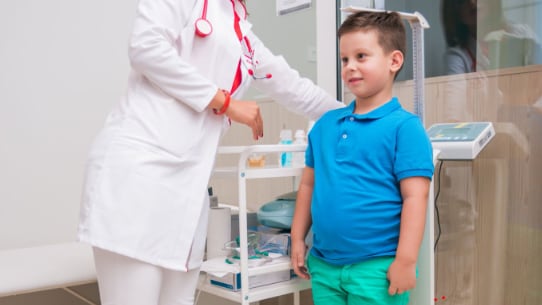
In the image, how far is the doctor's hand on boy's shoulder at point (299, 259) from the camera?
4.90ft

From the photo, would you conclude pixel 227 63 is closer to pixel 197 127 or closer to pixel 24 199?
pixel 197 127

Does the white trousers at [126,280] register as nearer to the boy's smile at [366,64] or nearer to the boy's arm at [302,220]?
the boy's arm at [302,220]

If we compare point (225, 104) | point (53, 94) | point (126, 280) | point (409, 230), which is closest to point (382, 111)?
point (409, 230)

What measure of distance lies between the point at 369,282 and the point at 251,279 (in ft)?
1.24

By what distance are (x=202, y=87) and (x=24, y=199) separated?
4.94 ft

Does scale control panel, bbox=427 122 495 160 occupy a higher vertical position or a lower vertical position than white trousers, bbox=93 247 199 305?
higher

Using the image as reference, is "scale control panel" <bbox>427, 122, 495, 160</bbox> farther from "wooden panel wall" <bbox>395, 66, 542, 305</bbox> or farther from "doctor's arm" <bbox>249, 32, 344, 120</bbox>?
"doctor's arm" <bbox>249, 32, 344, 120</bbox>

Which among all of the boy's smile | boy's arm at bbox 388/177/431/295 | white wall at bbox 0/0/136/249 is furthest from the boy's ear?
white wall at bbox 0/0/136/249

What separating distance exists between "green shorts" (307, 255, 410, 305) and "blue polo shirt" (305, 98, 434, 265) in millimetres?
22

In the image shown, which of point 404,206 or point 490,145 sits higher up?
point 490,145

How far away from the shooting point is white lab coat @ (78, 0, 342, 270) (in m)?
1.12

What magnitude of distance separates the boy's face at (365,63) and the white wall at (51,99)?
4.82ft

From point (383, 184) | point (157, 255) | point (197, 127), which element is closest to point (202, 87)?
point (197, 127)

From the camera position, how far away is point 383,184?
4.29ft
